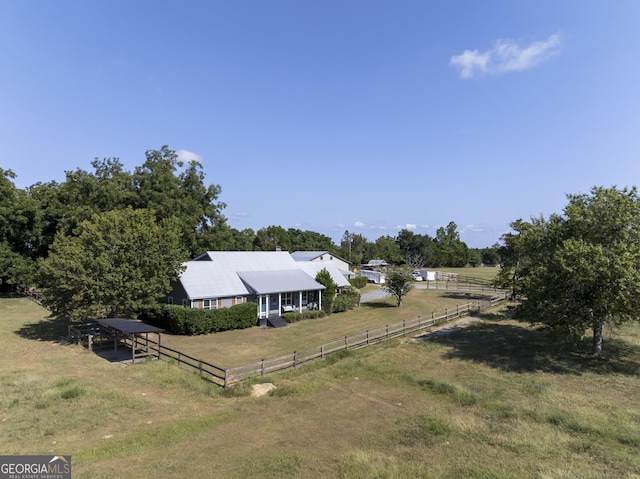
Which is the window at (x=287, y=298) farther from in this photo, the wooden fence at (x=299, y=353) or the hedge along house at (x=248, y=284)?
the wooden fence at (x=299, y=353)

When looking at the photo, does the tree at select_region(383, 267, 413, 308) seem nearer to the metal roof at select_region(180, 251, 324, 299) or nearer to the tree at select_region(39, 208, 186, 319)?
the metal roof at select_region(180, 251, 324, 299)

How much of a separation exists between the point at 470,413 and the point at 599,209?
51.7 feet

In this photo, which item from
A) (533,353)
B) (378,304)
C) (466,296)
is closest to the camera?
(533,353)

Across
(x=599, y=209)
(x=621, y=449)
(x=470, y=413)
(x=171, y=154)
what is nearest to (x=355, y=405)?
(x=470, y=413)

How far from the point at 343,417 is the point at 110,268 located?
60.9 feet

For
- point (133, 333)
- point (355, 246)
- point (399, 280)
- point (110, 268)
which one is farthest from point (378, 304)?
point (355, 246)

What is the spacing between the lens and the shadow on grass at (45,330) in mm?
24344

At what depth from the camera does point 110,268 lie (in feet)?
77.5

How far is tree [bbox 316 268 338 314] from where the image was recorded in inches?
1390

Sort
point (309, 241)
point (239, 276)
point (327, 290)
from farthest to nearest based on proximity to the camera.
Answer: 1. point (309, 241)
2. point (327, 290)
3. point (239, 276)

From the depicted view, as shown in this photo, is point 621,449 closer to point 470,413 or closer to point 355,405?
point 470,413

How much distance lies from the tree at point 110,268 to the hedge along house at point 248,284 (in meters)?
2.63

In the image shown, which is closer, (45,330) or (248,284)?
(45,330)

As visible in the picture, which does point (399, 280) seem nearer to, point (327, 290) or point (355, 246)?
point (327, 290)
